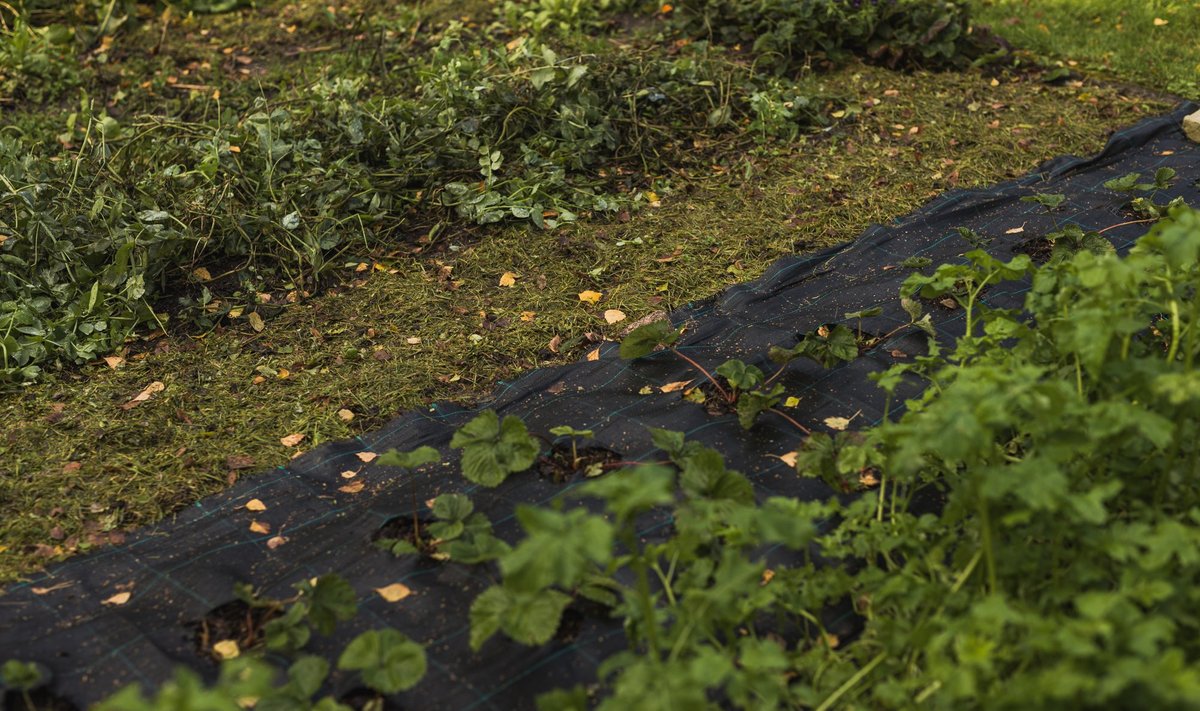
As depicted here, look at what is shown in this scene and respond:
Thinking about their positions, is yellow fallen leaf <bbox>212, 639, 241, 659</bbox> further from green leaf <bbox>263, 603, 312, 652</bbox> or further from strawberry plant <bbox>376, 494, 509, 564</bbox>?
strawberry plant <bbox>376, 494, 509, 564</bbox>

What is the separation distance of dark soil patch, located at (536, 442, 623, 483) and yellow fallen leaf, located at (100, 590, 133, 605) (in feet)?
3.52

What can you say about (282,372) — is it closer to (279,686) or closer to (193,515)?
(193,515)

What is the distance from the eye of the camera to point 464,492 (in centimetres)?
293

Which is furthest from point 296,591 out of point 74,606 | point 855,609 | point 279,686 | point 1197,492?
point 1197,492

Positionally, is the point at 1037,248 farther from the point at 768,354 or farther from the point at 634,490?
the point at 634,490

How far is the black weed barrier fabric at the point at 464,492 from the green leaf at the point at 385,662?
7.5 inches

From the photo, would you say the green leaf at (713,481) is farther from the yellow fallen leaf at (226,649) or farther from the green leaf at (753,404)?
the yellow fallen leaf at (226,649)

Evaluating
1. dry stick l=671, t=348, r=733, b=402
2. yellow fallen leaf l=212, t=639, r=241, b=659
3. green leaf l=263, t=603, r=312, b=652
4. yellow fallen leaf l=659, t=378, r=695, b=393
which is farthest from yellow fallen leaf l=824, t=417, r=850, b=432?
yellow fallen leaf l=212, t=639, r=241, b=659

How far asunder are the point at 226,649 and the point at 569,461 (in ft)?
3.38

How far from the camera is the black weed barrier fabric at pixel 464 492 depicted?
2338mm

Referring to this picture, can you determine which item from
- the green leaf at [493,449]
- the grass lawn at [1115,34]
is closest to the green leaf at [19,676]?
the green leaf at [493,449]

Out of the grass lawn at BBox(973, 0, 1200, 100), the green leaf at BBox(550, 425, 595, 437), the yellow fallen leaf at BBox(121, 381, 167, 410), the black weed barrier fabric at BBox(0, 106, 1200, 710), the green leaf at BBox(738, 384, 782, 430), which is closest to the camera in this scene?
the black weed barrier fabric at BBox(0, 106, 1200, 710)

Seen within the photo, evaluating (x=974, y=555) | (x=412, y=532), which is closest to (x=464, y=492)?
(x=412, y=532)

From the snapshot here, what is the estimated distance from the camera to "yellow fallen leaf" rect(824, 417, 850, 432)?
307 centimetres
